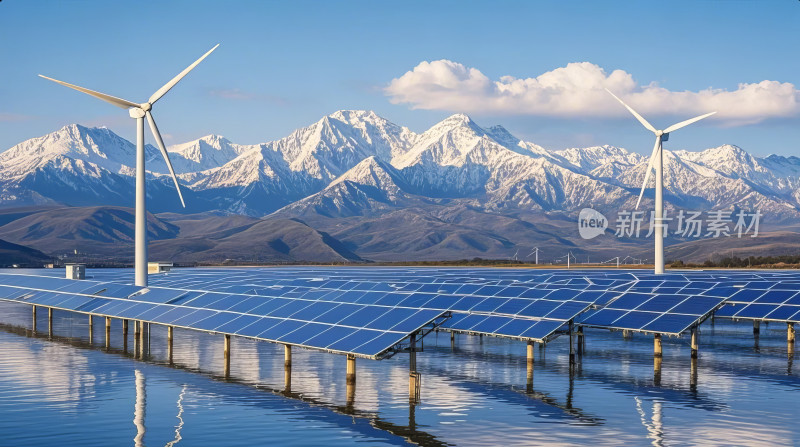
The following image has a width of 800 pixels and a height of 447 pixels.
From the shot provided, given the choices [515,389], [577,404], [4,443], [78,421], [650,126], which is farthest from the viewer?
[650,126]

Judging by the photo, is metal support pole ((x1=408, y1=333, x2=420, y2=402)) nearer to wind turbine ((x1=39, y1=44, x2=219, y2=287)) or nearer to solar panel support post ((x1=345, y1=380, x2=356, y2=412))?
solar panel support post ((x1=345, y1=380, x2=356, y2=412))

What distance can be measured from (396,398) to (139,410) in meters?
11.9

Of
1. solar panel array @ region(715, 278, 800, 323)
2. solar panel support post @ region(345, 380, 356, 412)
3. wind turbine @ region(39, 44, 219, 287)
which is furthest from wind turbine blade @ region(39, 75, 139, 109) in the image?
solar panel array @ region(715, 278, 800, 323)

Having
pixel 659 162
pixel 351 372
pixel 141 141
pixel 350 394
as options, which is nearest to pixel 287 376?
pixel 351 372

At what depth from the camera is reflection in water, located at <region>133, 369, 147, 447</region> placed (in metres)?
36.4

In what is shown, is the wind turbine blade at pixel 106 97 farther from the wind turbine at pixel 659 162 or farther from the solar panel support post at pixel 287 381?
the wind turbine at pixel 659 162

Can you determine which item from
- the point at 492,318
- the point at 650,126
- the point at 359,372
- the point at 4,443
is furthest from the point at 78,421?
the point at 650,126

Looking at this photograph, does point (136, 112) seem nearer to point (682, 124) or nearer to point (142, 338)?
point (142, 338)

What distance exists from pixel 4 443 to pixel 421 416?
1661 centimetres

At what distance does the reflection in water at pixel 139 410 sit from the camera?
36.4m

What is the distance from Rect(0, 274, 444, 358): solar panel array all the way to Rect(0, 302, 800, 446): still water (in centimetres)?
252

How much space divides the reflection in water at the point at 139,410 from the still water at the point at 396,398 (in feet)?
0.22

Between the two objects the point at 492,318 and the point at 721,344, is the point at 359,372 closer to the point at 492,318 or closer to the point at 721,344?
the point at 492,318

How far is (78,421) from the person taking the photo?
39.5 metres
